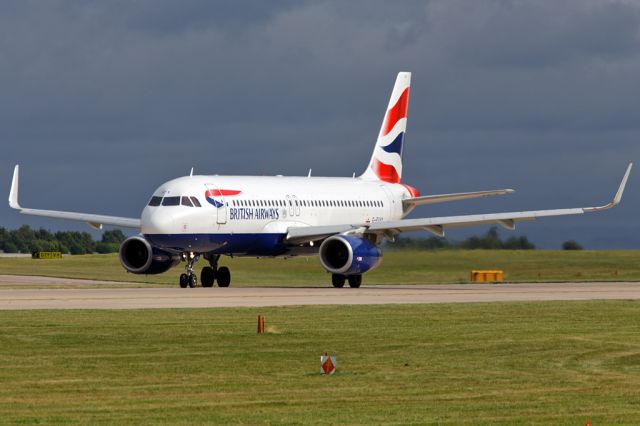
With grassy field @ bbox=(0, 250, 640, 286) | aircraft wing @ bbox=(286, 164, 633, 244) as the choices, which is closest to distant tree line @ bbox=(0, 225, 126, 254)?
grassy field @ bbox=(0, 250, 640, 286)

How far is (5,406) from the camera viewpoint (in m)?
18.8

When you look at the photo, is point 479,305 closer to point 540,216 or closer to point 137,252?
point 540,216

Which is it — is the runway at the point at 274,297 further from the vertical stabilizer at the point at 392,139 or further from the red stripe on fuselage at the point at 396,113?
the red stripe on fuselage at the point at 396,113

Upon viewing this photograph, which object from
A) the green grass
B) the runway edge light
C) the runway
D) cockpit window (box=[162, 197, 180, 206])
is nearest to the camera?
the green grass

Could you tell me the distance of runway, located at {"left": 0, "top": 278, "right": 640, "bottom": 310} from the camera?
39.6 meters

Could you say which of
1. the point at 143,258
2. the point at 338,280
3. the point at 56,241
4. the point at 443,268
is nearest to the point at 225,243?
the point at 143,258

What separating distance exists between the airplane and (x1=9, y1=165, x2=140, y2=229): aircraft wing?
0.04 metres

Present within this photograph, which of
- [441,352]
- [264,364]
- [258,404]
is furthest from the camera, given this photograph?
[441,352]

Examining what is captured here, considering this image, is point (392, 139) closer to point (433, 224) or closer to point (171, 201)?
point (433, 224)

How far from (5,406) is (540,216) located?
127 ft

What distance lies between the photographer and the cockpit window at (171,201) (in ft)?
169

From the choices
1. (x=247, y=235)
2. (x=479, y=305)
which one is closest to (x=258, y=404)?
(x=479, y=305)

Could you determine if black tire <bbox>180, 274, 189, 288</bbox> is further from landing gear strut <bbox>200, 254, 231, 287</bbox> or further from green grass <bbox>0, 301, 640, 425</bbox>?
green grass <bbox>0, 301, 640, 425</bbox>

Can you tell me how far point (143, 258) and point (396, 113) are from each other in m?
16.1
